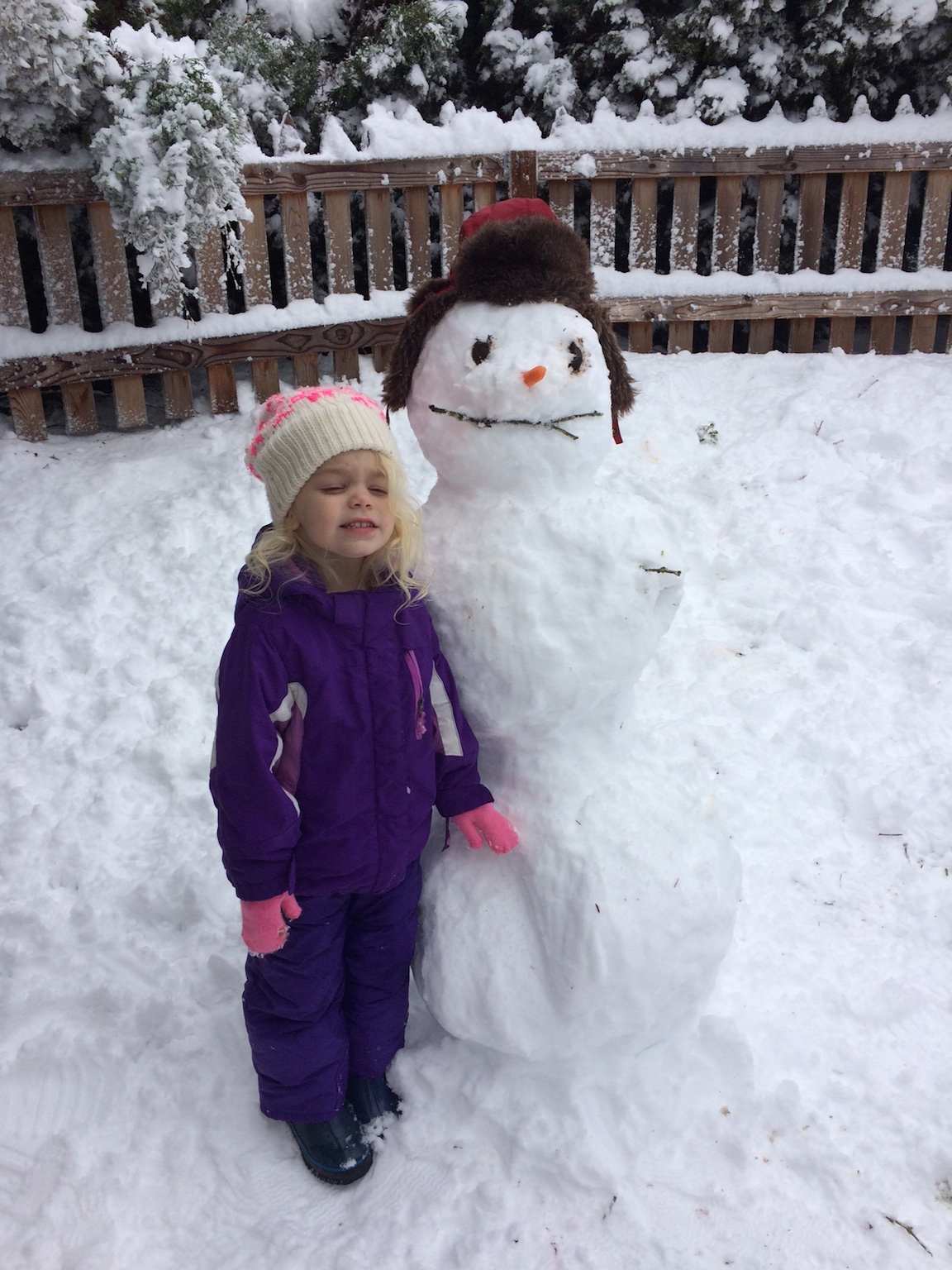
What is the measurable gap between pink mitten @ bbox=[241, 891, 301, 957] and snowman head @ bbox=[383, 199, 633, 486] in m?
0.88

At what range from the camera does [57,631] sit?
10.8 feet

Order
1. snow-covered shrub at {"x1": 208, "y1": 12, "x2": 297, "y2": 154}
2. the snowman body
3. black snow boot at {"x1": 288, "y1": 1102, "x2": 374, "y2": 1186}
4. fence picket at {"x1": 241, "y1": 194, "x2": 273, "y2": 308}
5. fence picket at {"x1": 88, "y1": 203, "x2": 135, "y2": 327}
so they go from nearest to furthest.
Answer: the snowman body → black snow boot at {"x1": 288, "y1": 1102, "x2": 374, "y2": 1186} → fence picket at {"x1": 88, "y1": 203, "x2": 135, "y2": 327} → fence picket at {"x1": 241, "y1": 194, "x2": 273, "y2": 308} → snow-covered shrub at {"x1": 208, "y1": 12, "x2": 297, "y2": 154}

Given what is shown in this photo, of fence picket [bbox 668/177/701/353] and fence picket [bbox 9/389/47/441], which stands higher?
fence picket [bbox 668/177/701/353]

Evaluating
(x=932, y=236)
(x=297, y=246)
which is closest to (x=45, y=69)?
(x=297, y=246)

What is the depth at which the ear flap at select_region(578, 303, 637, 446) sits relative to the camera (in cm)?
202

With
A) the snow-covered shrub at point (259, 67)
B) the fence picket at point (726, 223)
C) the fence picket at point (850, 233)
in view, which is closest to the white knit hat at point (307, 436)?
the snow-covered shrub at point (259, 67)

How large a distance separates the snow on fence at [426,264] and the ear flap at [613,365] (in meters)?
2.78

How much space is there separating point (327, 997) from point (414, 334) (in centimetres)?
136

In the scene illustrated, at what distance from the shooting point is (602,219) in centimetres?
491

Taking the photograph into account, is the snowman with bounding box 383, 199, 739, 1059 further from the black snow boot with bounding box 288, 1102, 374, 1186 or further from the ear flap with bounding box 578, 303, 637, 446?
the black snow boot with bounding box 288, 1102, 374, 1186

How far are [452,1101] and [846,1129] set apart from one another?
80cm

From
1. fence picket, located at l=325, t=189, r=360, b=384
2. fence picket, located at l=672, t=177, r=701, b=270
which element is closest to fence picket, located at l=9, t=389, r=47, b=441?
fence picket, located at l=325, t=189, r=360, b=384

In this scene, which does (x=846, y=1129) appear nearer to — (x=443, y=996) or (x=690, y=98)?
(x=443, y=996)

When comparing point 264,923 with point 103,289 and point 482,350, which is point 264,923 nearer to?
point 482,350
